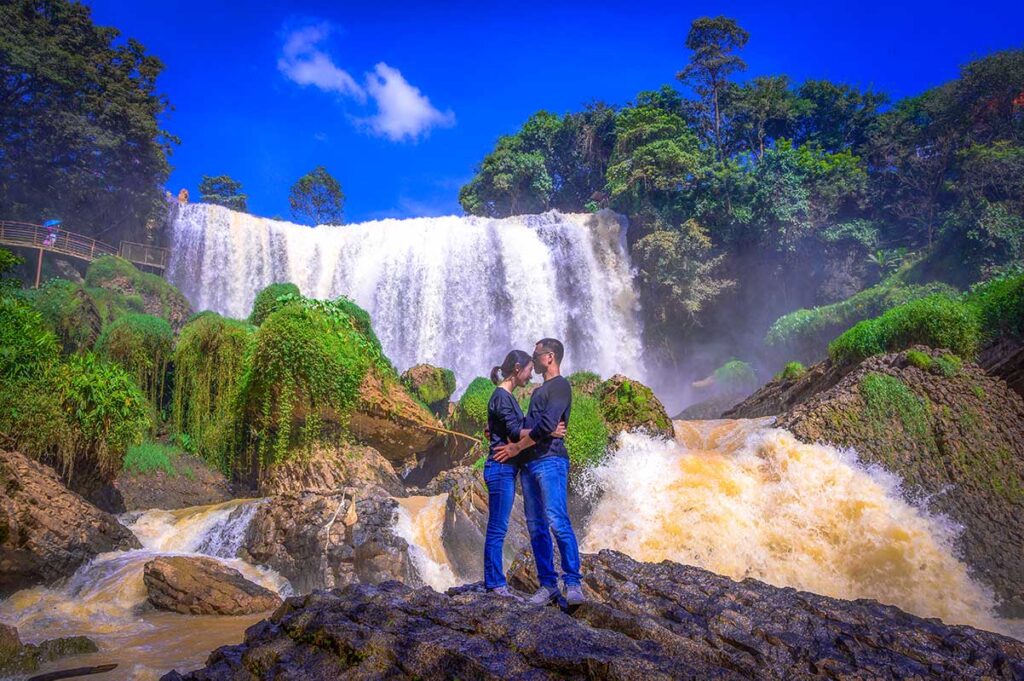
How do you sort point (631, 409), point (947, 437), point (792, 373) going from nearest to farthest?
point (947, 437), point (631, 409), point (792, 373)

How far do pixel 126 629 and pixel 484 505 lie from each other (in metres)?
4.18

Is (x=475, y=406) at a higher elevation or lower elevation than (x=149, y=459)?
higher

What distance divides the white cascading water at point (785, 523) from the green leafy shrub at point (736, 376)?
44.9ft

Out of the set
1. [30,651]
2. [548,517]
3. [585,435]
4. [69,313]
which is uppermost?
[69,313]

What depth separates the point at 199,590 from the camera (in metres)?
6.37

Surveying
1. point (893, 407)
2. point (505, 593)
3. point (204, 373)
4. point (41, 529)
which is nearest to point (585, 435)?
point (893, 407)

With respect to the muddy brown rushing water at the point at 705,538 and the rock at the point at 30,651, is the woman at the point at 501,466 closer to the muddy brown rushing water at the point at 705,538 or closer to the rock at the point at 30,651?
the muddy brown rushing water at the point at 705,538

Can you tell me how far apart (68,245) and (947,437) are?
25273 millimetres

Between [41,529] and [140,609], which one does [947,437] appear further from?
[41,529]

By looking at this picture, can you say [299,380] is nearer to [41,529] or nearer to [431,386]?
[41,529]

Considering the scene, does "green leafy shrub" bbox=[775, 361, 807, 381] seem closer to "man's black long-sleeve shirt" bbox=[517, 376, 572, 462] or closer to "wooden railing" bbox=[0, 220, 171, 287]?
"man's black long-sleeve shirt" bbox=[517, 376, 572, 462]

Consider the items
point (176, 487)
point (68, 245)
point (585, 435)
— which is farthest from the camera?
point (68, 245)

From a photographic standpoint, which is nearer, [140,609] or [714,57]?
[140,609]

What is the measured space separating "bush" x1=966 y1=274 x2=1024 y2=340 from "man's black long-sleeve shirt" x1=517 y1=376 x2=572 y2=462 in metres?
10.0
